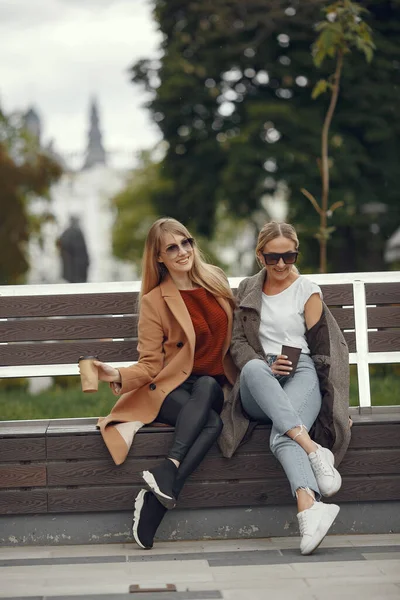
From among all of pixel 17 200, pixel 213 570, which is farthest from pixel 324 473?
pixel 17 200

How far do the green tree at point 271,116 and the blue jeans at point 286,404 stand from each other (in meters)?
15.0

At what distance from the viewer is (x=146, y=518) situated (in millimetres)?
5160

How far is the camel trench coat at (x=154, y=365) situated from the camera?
17.6ft

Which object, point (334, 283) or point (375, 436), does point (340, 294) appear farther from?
point (375, 436)

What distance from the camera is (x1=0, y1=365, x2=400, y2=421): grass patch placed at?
7.44 m

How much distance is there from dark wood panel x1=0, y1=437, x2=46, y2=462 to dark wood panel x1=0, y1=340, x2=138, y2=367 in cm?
72

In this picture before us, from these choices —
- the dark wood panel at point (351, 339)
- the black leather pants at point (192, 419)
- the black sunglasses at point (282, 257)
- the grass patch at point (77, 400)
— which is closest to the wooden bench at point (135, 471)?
the black leather pants at point (192, 419)

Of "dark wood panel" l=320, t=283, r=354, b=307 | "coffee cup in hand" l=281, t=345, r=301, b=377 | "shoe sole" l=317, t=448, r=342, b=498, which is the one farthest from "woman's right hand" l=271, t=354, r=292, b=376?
"dark wood panel" l=320, t=283, r=354, b=307

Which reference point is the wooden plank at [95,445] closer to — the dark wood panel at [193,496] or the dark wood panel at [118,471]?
the dark wood panel at [118,471]

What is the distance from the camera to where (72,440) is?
538 centimetres

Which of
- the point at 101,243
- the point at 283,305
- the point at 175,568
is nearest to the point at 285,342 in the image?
the point at 283,305

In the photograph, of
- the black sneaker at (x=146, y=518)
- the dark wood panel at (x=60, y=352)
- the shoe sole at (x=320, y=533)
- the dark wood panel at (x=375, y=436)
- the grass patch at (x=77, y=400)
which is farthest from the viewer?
the grass patch at (x=77, y=400)

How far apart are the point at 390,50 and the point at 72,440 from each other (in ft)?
54.0

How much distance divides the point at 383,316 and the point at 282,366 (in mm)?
1073
